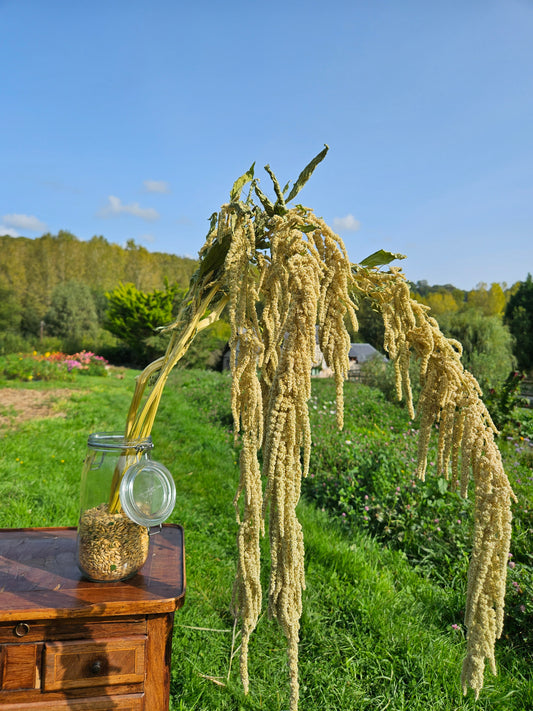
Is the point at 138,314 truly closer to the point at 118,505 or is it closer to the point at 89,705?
the point at 118,505

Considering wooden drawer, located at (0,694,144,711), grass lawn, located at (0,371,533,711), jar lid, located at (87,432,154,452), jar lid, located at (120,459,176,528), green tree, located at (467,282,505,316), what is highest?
green tree, located at (467,282,505,316)

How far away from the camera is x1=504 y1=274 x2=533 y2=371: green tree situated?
77.2 ft

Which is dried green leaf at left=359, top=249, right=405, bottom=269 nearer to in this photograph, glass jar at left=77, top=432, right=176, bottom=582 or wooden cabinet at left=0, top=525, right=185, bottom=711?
glass jar at left=77, top=432, right=176, bottom=582

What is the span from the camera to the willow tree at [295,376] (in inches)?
40.6

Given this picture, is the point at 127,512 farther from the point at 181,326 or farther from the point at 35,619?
the point at 181,326

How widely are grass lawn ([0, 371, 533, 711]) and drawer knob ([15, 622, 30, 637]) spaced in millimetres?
893

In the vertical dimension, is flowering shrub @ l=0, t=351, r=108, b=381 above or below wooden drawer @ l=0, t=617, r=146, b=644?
above

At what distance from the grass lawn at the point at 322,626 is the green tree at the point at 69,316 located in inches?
989

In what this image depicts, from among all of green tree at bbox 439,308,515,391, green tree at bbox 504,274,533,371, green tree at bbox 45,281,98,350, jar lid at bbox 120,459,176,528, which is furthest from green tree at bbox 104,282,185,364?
jar lid at bbox 120,459,176,528

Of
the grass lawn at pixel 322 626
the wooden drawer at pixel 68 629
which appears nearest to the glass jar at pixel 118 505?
the wooden drawer at pixel 68 629

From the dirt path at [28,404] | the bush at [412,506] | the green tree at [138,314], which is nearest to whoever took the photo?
the bush at [412,506]

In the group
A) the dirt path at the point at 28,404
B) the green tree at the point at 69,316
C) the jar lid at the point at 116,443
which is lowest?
the dirt path at the point at 28,404

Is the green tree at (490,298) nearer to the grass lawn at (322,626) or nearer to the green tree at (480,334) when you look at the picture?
the green tree at (480,334)

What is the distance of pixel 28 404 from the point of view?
8.09 metres
